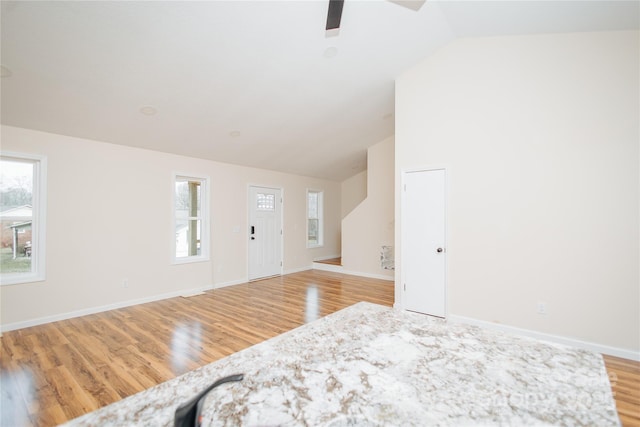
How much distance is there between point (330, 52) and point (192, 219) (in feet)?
11.7

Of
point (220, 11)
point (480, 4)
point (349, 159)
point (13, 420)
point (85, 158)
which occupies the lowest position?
point (13, 420)

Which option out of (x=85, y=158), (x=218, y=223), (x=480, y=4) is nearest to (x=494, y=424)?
(x=480, y=4)

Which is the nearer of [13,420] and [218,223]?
[13,420]

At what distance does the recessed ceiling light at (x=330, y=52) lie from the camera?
3152 millimetres

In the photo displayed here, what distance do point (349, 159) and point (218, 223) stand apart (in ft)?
10.8

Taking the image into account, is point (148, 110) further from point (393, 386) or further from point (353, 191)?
point (353, 191)

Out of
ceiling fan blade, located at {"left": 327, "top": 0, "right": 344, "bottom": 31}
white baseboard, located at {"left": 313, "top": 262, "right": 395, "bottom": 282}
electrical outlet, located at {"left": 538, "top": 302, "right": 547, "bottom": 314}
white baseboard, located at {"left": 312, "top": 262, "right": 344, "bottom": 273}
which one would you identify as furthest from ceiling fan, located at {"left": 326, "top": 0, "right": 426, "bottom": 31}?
white baseboard, located at {"left": 312, "top": 262, "right": 344, "bottom": 273}

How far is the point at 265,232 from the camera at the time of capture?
247 inches

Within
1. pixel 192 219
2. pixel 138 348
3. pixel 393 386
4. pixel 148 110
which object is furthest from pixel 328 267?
pixel 393 386

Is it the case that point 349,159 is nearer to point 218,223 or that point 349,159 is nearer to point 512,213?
→ point 218,223

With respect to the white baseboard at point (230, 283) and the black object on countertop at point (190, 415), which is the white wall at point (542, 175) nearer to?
the black object on countertop at point (190, 415)

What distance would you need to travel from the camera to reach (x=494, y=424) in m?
0.56

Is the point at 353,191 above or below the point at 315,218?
above

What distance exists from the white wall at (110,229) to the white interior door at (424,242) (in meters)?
3.35
